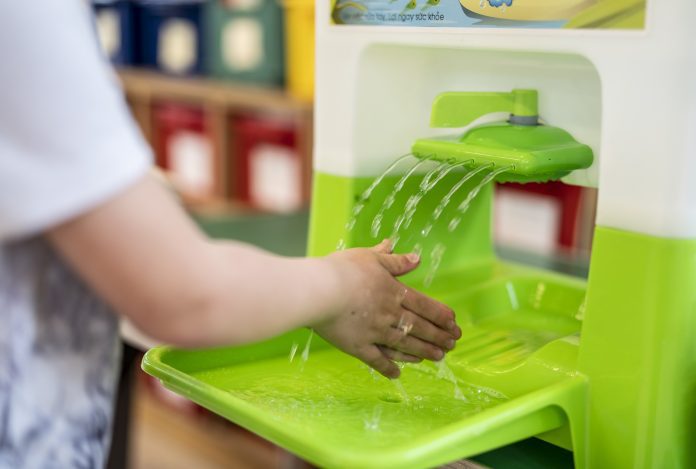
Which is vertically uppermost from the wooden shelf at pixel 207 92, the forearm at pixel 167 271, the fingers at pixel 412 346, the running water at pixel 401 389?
the forearm at pixel 167 271

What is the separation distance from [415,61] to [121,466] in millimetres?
1082

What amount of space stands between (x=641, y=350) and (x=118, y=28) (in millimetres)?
2787

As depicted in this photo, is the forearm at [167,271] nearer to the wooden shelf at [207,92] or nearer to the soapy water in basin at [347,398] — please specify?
the soapy water in basin at [347,398]

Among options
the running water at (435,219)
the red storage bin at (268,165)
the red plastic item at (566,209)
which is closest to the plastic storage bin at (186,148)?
the red storage bin at (268,165)

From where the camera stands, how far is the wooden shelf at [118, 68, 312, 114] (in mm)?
2539

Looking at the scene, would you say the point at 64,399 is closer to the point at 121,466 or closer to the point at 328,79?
the point at 328,79

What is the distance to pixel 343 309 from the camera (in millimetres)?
664

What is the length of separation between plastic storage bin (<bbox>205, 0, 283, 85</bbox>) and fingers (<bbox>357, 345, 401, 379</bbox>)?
196 centimetres

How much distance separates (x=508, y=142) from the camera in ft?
2.69

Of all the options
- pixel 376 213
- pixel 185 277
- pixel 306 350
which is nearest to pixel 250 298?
pixel 185 277

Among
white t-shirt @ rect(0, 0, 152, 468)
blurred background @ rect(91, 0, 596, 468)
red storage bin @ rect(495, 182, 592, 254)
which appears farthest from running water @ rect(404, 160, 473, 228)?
red storage bin @ rect(495, 182, 592, 254)

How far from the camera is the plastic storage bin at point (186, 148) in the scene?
2.95m

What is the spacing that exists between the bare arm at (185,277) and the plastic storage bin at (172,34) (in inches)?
94.3

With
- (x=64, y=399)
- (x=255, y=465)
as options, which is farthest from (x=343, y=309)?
(x=255, y=465)
